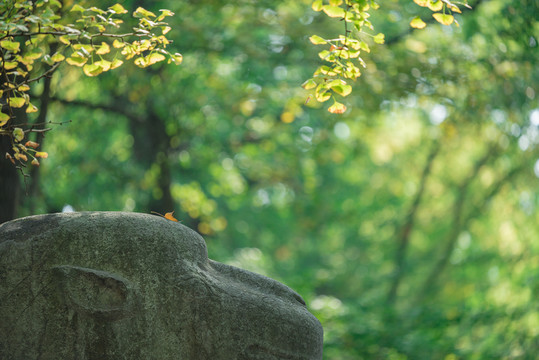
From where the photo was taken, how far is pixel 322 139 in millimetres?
10641

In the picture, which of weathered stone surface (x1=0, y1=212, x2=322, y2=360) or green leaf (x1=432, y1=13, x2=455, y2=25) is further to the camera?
green leaf (x1=432, y1=13, x2=455, y2=25)

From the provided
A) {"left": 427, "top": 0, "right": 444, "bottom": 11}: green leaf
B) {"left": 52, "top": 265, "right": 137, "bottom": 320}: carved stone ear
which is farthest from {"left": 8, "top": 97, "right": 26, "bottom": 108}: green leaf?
{"left": 427, "top": 0, "right": 444, "bottom": 11}: green leaf

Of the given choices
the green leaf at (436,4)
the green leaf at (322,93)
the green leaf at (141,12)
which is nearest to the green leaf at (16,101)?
the green leaf at (141,12)

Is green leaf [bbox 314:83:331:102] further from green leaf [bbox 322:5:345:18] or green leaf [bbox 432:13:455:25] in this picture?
green leaf [bbox 432:13:455:25]

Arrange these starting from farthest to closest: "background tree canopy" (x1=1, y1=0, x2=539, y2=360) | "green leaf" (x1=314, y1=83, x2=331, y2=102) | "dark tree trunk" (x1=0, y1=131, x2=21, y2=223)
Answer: "background tree canopy" (x1=1, y1=0, x2=539, y2=360) < "dark tree trunk" (x1=0, y1=131, x2=21, y2=223) < "green leaf" (x1=314, y1=83, x2=331, y2=102)

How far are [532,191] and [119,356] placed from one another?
407 inches

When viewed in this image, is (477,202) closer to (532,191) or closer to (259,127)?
(532,191)

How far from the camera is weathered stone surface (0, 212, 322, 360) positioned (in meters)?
2.70

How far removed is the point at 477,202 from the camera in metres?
13.2

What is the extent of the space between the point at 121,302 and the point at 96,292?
0.40ft

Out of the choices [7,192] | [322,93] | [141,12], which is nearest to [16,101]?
[141,12]

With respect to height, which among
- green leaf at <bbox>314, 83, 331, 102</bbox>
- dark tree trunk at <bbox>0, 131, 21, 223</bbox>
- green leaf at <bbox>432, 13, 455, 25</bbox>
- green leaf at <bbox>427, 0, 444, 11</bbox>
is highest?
green leaf at <bbox>427, 0, 444, 11</bbox>

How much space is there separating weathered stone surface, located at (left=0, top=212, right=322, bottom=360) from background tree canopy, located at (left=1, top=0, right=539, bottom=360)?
2.10 meters

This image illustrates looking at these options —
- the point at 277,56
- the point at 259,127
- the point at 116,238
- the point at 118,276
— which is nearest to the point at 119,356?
the point at 118,276
